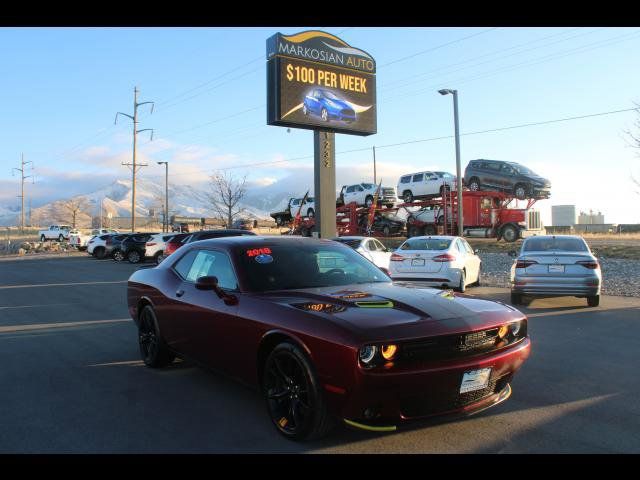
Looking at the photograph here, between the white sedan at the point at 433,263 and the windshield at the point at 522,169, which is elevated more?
the windshield at the point at 522,169

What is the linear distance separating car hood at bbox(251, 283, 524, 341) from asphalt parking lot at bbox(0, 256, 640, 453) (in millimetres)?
836

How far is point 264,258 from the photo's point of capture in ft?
16.5

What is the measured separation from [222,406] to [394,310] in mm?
1836

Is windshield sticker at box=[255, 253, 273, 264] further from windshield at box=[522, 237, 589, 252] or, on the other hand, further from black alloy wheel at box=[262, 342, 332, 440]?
windshield at box=[522, 237, 589, 252]

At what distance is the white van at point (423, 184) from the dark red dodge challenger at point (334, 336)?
24.4 metres

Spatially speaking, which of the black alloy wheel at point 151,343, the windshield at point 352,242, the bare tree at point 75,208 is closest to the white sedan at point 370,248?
the windshield at point 352,242

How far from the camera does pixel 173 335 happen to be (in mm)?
5664

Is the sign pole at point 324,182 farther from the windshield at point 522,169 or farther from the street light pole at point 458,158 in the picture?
the windshield at point 522,169

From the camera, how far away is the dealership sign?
65.2ft

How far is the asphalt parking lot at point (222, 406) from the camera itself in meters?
3.89

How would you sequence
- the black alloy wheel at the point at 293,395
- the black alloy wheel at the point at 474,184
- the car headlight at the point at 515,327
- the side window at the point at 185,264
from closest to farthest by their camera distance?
the black alloy wheel at the point at 293,395 < the car headlight at the point at 515,327 < the side window at the point at 185,264 < the black alloy wheel at the point at 474,184

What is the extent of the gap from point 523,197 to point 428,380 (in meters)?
24.8
